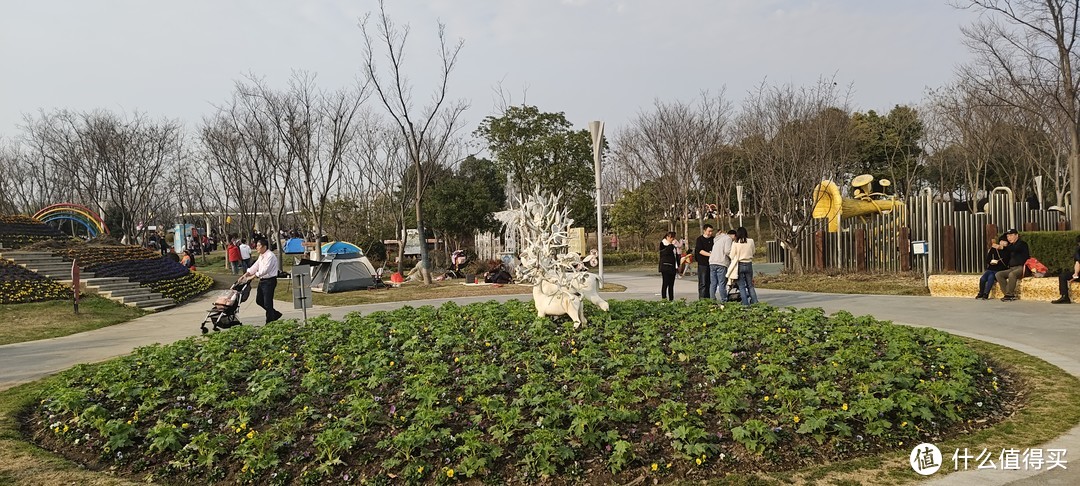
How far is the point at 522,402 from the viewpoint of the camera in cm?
561

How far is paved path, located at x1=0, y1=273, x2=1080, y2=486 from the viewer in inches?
192

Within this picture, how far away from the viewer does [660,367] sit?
6516 millimetres

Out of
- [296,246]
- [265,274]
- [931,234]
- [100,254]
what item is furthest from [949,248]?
[296,246]

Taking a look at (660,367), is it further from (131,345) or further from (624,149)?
(624,149)

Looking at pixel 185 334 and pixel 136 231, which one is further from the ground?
pixel 136 231

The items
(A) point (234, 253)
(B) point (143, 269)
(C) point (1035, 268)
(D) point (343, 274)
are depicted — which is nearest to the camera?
(C) point (1035, 268)

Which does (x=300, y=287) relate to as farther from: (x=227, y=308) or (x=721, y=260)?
(x=721, y=260)

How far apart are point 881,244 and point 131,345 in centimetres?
1831

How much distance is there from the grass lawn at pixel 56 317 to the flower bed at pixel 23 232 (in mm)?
7482

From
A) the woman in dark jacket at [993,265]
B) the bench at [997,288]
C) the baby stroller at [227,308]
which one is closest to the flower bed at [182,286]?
the baby stroller at [227,308]

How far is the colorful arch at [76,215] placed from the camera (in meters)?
31.1

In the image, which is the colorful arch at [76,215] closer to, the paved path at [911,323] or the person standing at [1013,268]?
the paved path at [911,323]

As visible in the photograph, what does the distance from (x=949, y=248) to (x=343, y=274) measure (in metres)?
17.3

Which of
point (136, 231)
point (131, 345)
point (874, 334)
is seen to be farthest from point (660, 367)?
point (136, 231)
